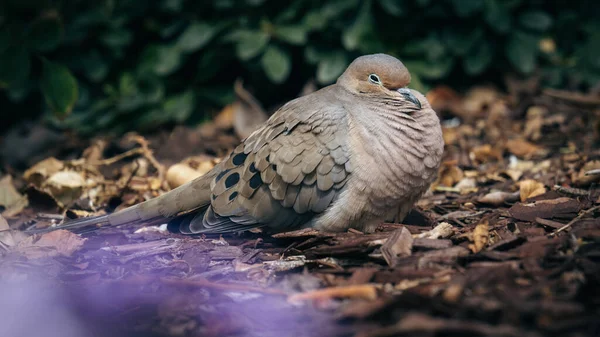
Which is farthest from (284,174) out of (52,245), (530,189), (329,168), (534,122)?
(534,122)

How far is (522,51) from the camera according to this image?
6656mm

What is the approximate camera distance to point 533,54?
6.66 meters

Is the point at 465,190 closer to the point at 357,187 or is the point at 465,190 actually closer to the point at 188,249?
the point at 357,187

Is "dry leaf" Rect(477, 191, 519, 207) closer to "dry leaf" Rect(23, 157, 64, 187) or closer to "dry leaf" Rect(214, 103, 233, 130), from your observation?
"dry leaf" Rect(214, 103, 233, 130)

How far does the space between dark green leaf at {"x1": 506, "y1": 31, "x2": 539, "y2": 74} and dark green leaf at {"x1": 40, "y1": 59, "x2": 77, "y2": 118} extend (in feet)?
13.6

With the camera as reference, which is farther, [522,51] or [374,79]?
[522,51]

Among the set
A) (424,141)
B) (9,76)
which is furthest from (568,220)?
(9,76)

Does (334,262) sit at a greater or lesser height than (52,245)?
lesser

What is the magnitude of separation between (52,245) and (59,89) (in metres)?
2.37

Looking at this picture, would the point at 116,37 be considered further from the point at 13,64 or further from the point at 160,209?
the point at 160,209

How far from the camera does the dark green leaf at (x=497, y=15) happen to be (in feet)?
21.2

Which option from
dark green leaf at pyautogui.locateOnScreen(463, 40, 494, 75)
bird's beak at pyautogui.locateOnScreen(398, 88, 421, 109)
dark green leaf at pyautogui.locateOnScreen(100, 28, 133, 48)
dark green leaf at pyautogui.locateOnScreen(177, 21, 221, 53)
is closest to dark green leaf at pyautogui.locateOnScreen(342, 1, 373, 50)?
dark green leaf at pyautogui.locateOnScreen(463, 40, 494, 75)

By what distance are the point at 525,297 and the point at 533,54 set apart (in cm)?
432

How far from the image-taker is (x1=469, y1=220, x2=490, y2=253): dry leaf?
3656mm
